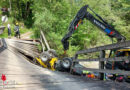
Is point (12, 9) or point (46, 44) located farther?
point (12, 9)

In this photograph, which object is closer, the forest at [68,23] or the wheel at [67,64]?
the wheel at [67,64]

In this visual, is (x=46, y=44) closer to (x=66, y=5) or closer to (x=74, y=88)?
(x=66, y=5)

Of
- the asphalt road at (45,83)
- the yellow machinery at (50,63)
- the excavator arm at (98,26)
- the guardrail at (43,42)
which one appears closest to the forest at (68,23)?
the guardrail at (43,42)

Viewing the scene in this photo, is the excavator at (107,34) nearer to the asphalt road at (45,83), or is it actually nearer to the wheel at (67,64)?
the wheel at (67,64)

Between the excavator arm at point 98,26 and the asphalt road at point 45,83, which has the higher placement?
the excavator arm at point 98,26

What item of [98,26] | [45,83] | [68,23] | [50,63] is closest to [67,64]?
[50,63]

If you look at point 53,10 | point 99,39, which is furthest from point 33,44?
point 99,39

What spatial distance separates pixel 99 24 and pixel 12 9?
82.6 feet

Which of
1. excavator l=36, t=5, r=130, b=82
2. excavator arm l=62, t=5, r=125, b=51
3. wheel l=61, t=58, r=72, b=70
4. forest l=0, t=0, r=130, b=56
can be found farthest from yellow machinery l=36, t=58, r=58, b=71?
forest l=0, t=0, r=130, b=56

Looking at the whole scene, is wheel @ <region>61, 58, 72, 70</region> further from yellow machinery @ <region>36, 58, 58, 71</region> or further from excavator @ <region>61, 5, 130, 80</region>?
yellow machinery @ <region>36, 58, 58, 71</region>

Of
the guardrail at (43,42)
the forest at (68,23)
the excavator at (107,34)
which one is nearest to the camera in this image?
→ the excavator at (107,34)

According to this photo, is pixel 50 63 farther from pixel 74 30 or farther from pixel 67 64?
pixel 74 30

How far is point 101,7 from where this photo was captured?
20.1 m

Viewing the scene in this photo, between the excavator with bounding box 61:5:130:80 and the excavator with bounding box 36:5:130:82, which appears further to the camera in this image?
the excavator with bounding box 36:5:130:82
